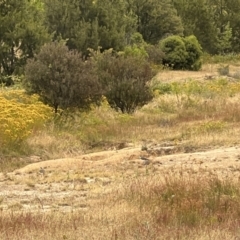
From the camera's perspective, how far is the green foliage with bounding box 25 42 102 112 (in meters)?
20.0

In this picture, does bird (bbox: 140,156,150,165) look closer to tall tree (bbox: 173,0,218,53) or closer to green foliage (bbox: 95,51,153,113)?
green foliage (bbox: 95,51,153,113)

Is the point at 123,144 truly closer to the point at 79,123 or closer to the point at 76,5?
the point at 79,123

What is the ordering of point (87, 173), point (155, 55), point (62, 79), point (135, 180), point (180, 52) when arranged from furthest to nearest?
1. point (180, 52)
2. point (155, 55)
3. point (62, 79)
4. point (87, 173)
5. point (135, 180)

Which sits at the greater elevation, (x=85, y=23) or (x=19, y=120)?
(x=85, y=23)

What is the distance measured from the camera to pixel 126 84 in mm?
23094

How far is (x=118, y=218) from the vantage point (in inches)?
291

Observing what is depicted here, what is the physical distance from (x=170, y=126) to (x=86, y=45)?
2365 centimetres

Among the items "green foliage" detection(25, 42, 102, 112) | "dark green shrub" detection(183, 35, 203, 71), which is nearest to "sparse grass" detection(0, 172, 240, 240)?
"green foliage" detection(25, 42, 102, 112)

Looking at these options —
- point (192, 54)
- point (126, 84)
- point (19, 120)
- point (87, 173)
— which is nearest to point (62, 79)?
point (19, 120)

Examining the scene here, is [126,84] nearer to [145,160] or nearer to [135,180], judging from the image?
[145,160]

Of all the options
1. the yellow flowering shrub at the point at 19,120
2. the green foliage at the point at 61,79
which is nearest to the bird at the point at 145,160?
the yellow flowering shrub at the point at 19,120

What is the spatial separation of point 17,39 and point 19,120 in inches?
802

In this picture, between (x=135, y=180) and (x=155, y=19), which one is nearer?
(x=135, y=180)

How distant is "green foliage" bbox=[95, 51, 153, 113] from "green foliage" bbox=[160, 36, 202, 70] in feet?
73.2
